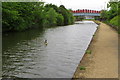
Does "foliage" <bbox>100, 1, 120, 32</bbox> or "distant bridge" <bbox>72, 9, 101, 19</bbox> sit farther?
"distant bridge" <bbox>72, 9, 101, 19</bbox>

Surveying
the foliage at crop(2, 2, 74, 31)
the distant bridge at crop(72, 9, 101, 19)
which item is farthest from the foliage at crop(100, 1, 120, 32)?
the distant bridge at crop(72, 9, 101, 19)

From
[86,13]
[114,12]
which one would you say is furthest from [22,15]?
[86,13]

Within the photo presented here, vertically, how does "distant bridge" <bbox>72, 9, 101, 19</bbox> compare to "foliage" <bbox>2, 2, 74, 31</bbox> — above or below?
above

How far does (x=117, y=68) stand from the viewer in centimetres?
1027

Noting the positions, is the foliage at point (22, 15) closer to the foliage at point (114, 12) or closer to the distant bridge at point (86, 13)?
the foliage at point (114, 12)

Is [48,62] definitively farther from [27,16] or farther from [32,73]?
[27,16]

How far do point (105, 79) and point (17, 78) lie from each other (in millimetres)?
4822

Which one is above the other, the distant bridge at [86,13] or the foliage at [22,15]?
the distant bridge at [86,13]

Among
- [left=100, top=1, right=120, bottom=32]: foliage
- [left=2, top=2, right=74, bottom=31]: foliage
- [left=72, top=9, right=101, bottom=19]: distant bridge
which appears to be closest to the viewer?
[left=100, top=1, right=120, bottom=32]: foliage

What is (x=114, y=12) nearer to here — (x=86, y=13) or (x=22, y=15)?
(x=22, y=15)

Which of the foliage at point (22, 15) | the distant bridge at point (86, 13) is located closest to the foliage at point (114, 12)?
the foliage at point (22, 15)

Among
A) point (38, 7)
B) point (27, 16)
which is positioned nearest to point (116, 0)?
point (27, 16)

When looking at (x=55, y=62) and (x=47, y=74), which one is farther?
(x=55, y=62)

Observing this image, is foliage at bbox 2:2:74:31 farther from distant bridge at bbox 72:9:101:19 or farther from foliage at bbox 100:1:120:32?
distant bridge at bbox 72:9:101:19
